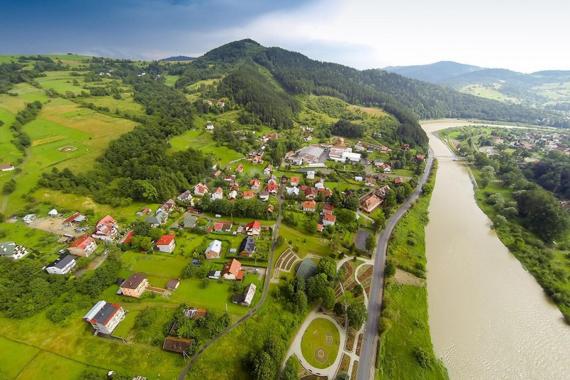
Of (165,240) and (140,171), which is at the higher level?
(140,171)

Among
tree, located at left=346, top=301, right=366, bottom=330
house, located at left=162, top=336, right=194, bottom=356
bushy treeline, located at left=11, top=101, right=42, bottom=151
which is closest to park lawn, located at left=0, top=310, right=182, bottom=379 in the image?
house, located at left=162, top=336, right=194, bottom=356

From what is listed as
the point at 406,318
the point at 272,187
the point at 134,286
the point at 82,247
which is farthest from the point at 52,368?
the point at 272,187

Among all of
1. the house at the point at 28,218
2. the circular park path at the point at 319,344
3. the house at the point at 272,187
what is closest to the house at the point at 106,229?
the house at the point at 28,218

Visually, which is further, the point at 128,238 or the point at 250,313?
the point at 128,238

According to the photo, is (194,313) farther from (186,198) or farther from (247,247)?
(186,198)

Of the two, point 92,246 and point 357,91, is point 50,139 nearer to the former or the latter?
point 92,246

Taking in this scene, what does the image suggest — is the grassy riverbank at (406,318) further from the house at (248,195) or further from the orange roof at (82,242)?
the orange roof at (82,242)
